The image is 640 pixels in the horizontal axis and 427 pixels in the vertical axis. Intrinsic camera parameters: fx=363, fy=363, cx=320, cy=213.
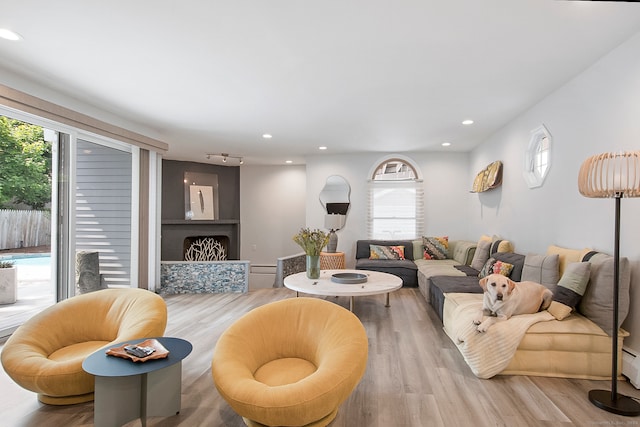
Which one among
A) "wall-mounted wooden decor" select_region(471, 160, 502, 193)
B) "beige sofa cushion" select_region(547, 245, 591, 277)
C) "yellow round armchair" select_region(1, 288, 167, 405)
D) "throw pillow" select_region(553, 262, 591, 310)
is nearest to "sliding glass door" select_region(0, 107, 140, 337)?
"yellow round armchair" select_region(1, 288, 167, 405)

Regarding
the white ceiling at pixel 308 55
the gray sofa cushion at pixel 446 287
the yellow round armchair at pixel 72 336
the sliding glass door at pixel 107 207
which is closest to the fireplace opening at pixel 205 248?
the sliding glass door at pixel 107 207

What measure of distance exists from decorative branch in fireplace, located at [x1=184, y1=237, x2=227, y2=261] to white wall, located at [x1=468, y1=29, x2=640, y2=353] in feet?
20.3

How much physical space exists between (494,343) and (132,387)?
8.08ft

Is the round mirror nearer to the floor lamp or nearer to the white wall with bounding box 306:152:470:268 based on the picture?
the white wall with bounding box 306:152:470:268

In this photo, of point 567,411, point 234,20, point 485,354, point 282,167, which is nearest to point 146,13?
point 234,20

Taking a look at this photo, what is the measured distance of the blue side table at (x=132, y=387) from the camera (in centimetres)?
192

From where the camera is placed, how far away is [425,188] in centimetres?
721

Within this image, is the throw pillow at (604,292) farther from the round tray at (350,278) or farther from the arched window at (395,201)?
the arched window at (395,201)

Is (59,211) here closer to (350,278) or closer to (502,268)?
(350,278)

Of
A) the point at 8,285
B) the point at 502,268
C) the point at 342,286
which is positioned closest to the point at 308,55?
the point at 342,286

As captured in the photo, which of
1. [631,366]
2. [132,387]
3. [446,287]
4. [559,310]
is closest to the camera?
[132,387]

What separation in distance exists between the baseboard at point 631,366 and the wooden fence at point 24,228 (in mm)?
5383

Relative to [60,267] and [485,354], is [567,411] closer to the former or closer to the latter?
[485,354]

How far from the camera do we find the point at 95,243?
4.80 metres
